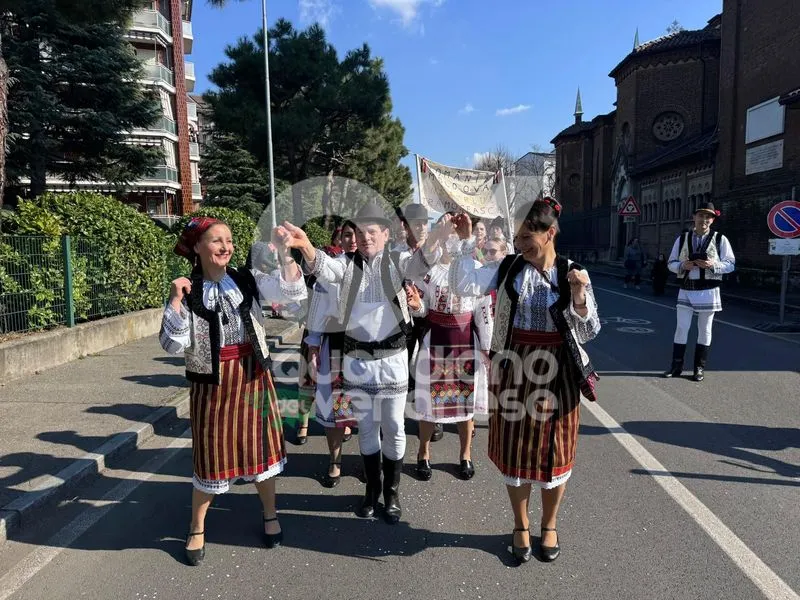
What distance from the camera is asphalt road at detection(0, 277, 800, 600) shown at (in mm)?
2947

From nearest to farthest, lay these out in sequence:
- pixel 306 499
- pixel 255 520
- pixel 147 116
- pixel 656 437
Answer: pixel 255 520
pixel 306 499
pixel 656 437
pixel 147 116

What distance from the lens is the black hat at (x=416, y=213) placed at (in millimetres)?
4258

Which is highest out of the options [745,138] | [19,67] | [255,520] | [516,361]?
[19,67]

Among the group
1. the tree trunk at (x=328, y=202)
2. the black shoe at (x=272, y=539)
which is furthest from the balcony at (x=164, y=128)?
the black shoe at (x=272, y=539)

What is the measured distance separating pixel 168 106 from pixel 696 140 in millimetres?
33474

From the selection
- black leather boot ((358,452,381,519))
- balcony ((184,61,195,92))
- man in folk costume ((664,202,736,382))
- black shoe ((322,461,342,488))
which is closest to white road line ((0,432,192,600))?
black shoe ((322,461,342,488))

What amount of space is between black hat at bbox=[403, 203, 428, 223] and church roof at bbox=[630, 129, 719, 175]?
913 inches

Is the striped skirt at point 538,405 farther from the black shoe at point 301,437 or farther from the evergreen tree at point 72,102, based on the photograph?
the evergreen tree at point 72,102

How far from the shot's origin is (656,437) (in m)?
5.12

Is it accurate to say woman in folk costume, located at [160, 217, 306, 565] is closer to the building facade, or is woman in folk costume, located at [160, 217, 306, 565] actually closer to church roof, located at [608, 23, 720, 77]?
church roof, located at [608, 23, 720, 77]

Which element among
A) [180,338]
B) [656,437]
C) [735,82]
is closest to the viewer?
[180,338]

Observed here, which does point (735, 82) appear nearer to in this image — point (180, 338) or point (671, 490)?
point (671, 490)

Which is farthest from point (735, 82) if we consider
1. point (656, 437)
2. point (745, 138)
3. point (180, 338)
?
point (180, 338)

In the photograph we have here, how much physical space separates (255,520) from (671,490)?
9.34 feet
